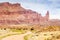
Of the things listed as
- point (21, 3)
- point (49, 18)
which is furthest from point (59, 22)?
point (21, 3)

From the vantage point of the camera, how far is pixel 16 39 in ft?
12.5

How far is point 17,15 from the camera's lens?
3.91m

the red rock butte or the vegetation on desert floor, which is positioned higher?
the red rock butte

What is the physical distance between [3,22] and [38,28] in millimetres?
760

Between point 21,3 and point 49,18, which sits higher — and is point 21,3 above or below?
above

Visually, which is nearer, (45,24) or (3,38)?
(3,38)

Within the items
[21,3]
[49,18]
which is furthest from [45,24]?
[21,3]

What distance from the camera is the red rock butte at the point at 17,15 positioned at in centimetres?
383

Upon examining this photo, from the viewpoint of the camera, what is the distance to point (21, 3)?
395cm

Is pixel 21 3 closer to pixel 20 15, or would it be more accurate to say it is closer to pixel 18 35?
pixel 20 15

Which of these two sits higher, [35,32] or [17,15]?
[17,15]

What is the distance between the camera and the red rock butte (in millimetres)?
3830

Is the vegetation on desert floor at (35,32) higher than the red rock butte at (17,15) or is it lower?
lower

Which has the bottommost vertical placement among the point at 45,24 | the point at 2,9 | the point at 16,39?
the point at 16,39
